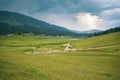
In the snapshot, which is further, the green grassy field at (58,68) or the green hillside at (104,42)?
the green hillside at (104,42)

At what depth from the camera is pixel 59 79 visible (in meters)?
30.8

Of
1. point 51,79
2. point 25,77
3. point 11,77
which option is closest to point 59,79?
point 51,79

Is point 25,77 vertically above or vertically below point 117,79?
above

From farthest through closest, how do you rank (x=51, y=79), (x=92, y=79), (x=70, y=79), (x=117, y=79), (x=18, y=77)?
(x=117, y=79)
(x=92, y=79)
(x=70, y=79)
(x=51, y=79)
(x=18, y=77)

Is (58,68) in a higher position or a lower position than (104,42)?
lower

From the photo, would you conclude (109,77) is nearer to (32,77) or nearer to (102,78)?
(102,78)

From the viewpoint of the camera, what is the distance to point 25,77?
2739cm

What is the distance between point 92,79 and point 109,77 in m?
4.86

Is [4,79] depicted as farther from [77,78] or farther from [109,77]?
[109,77]

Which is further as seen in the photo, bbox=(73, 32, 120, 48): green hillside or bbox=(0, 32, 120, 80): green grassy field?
bbox=(73, 32, 120, 48): green hillside

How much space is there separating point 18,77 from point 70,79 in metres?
8.76

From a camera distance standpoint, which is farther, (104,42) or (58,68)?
(104,42)

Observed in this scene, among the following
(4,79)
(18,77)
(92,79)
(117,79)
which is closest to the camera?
(4,79)

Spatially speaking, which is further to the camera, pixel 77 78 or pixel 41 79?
pixel 77 78
